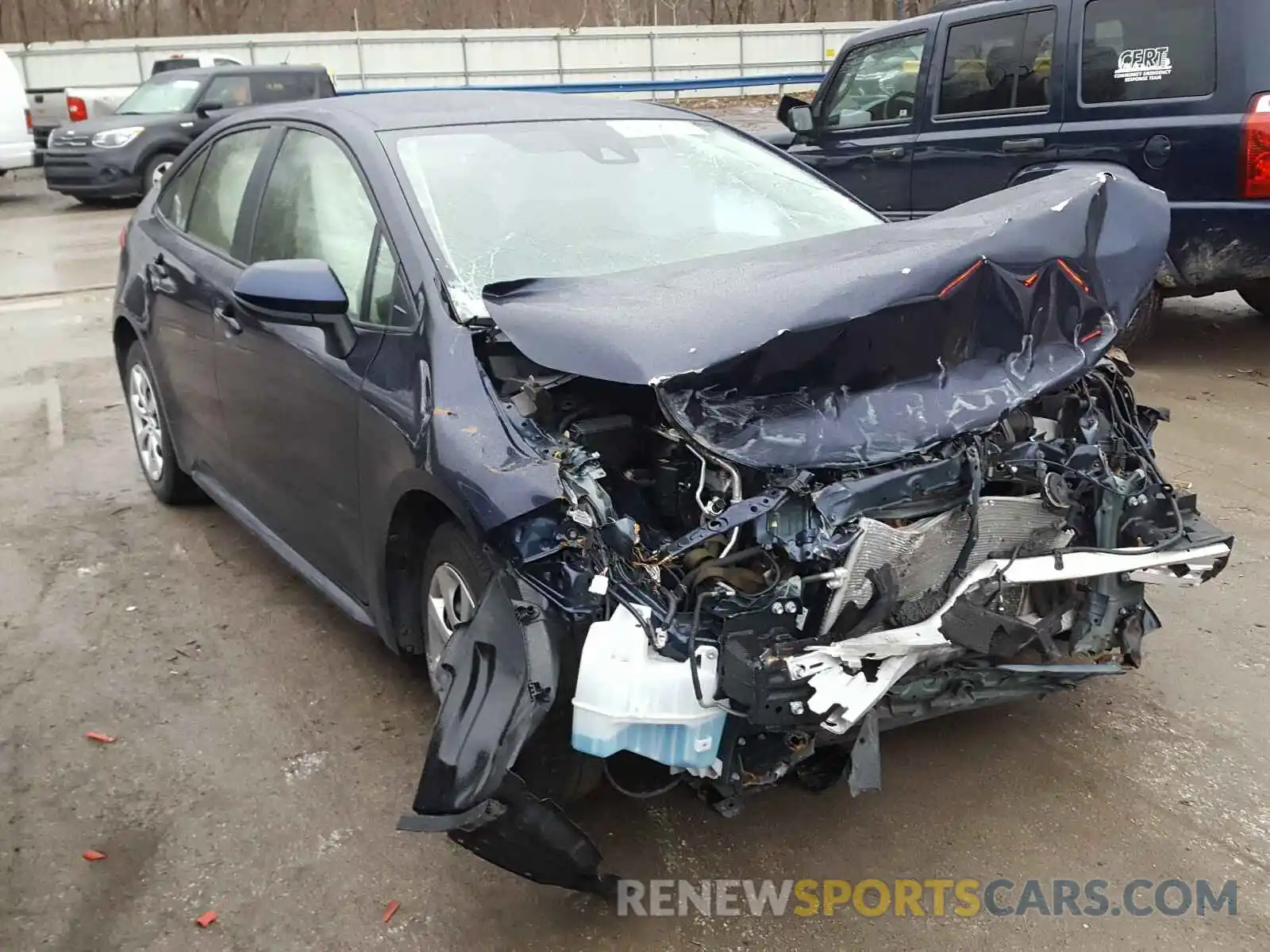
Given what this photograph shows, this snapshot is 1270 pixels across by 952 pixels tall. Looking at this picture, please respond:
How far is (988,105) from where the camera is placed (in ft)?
24.6

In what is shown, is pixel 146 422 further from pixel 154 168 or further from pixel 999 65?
pixel 154 168

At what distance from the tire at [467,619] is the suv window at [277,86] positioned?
14.3 meters

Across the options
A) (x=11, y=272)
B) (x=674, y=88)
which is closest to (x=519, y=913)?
(x=11, y=272)

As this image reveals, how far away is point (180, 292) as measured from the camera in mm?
4645

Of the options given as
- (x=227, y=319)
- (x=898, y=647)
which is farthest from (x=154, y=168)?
(x=898, y=647)

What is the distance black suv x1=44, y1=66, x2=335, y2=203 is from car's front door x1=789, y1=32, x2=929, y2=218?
910 centimetres

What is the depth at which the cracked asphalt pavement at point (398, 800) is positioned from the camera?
2748 millimetres

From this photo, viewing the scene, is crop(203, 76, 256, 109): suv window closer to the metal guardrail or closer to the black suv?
the black suv

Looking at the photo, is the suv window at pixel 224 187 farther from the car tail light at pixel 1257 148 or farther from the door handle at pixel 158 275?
the car tail light at pixel 1257 148

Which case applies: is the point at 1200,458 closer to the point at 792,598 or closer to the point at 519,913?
the point at 792,598

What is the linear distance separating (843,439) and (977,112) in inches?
220

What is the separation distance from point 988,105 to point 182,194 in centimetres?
503

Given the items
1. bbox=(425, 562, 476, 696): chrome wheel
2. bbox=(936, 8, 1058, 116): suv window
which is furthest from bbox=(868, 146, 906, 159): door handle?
bbox=(425, 562, 476, 696): chrome wheel

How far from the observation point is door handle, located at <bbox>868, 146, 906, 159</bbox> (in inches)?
317
